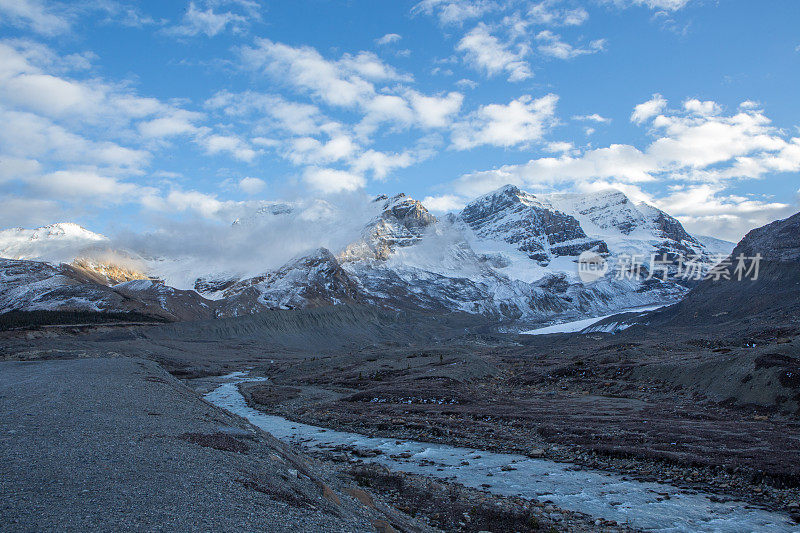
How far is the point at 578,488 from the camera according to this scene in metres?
18.3

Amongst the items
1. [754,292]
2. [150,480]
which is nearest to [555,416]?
[150,480]

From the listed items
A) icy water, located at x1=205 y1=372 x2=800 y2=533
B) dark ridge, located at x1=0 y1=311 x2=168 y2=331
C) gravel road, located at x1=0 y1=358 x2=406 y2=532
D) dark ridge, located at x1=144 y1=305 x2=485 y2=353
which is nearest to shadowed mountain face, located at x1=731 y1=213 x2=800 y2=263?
dark ridge, located at x1=144 y1=305 x2=485 y2=353

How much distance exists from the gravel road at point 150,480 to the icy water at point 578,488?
6.44 metres

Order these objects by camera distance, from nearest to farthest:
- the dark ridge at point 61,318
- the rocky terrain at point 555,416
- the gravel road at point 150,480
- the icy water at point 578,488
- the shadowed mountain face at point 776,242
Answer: the gravel road at point 150,480
the icy water at point 578,488
the rocky terrain at point 555,416
the dark ridge at point 61,318
the shadowed mountain face at point 776,242

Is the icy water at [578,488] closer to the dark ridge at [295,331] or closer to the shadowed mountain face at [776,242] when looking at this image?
the dark ridge at [295,331]

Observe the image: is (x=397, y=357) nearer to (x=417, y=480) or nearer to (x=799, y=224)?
(x=417, y=480)

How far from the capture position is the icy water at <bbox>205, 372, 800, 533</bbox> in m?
14.7

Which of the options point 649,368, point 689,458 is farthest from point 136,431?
point 649,368

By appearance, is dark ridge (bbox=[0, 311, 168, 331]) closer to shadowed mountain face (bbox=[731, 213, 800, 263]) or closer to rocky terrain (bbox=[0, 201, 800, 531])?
rocky terrain (bbox=[0, 201, 800, 531])

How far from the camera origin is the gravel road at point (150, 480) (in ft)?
28.2

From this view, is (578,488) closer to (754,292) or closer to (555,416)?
(555,416)

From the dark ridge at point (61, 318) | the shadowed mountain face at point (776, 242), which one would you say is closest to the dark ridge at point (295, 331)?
the dark ridge at point (61, 318)

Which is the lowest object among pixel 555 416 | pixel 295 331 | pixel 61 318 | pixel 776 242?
pixel 295 331

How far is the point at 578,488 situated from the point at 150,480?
1470cm
